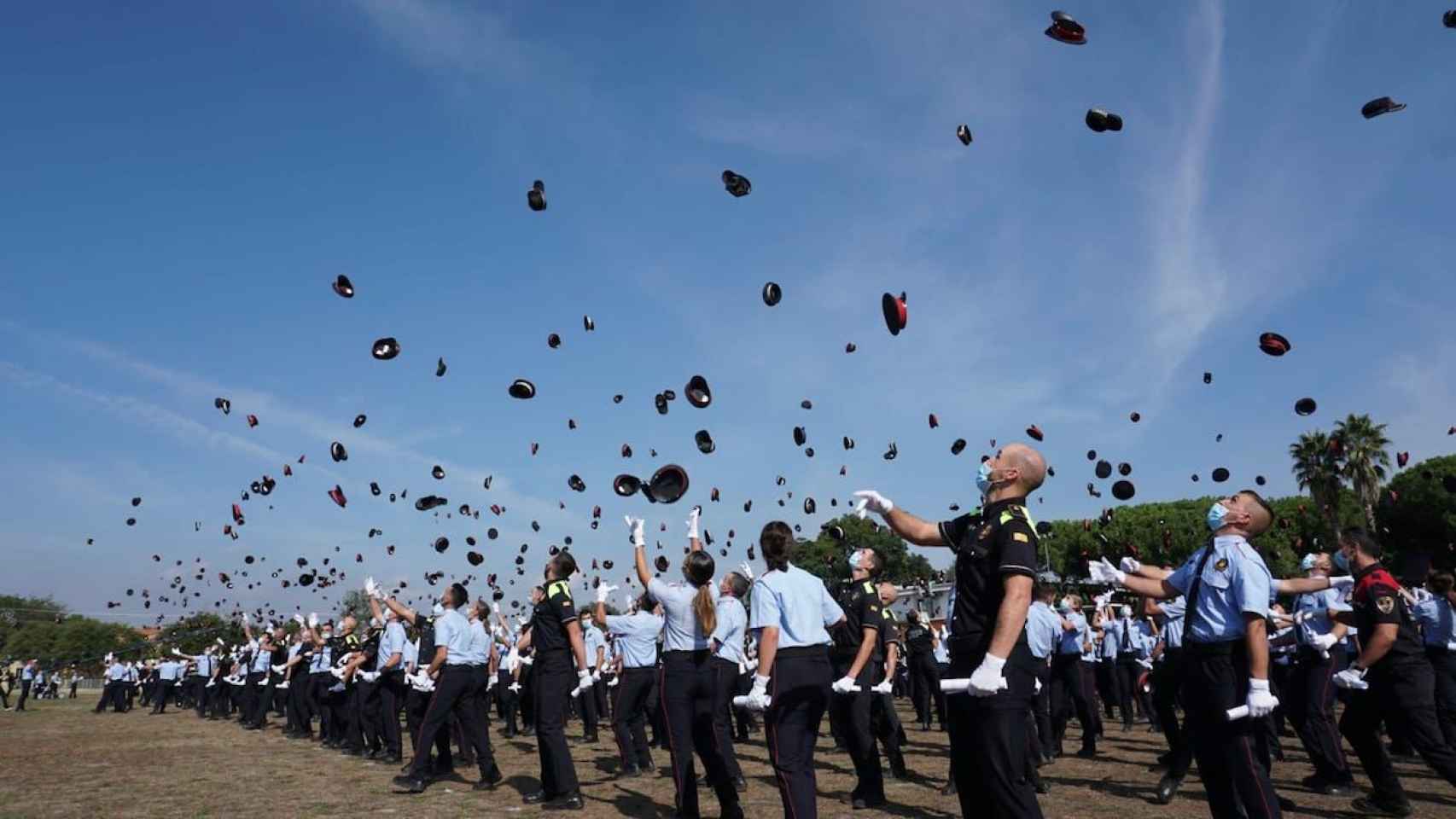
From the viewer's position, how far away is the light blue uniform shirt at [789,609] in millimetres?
7367

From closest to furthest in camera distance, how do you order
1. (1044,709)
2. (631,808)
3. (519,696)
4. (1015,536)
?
(1015,536) → (631,808) → (1044,709) → (519,696)

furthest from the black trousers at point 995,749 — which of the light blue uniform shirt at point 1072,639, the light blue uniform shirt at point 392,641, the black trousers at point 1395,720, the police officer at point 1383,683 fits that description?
the light blue uniform shirt at point 392,641

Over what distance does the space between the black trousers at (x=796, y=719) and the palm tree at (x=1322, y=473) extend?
64998mm

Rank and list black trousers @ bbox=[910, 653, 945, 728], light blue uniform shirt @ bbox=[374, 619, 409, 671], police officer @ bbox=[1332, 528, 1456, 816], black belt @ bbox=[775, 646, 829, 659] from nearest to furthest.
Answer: black belt @ bbox=[775, 646, 829, 659] < police officer @ bbox=[1332, 528, 1456, 816] < light blue uniform shirt @ bbox=[374, 619, 409, 671] < black trousers @ bbox=[910, 653, 945, 728]

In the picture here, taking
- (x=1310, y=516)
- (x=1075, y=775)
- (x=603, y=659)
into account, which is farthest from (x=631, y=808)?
(x=1310, y=516)

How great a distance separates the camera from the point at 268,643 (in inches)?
1035

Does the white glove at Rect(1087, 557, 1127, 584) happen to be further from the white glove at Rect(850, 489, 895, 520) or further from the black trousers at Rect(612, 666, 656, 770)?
the black trousers at Rect(612, 666, 656, 770)

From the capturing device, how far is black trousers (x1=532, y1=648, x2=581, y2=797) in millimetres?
10484

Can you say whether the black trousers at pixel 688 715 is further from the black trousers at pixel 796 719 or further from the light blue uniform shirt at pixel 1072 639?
the light blue uniform shirt at pixel 1072 639

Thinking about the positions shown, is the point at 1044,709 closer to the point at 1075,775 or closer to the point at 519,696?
the point at 1075,775

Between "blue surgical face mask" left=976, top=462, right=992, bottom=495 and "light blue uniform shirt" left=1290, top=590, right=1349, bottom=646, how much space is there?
664 cm

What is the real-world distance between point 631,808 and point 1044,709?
19.9 feet

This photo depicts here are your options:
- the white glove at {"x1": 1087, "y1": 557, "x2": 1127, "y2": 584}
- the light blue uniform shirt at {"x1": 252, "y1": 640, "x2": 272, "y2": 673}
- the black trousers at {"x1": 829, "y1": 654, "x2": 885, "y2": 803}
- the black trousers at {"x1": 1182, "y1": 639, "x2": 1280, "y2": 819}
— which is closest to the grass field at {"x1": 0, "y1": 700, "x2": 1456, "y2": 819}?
the black trousers at {"x1": 829, "y1": 654, "x2": 885, "y2": 803}

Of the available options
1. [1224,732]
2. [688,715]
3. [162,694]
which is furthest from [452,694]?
[162,694]
